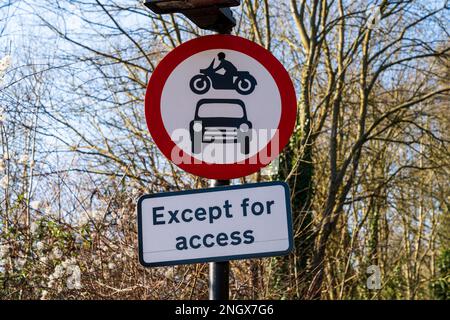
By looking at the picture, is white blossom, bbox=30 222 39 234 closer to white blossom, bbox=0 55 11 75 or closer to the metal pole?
white blossom, bbox=0 55 11 75

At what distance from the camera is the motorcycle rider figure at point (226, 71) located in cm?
343

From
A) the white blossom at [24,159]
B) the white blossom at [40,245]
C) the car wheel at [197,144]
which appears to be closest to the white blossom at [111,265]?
the white blossom at [40,245]

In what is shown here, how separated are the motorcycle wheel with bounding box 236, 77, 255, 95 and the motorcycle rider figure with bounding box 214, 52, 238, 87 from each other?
1.4 inches

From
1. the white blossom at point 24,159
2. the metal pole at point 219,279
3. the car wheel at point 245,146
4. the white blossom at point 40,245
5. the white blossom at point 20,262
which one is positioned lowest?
the metal pole at point 219,279

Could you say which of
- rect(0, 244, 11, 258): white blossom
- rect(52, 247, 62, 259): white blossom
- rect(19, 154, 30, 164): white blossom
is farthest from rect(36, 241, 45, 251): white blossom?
rect(19, 154, 30, 164): white blossom

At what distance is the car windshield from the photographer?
3385 mm

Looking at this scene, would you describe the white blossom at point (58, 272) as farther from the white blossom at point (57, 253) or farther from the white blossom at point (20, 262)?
the white blossom at point (20, 262)

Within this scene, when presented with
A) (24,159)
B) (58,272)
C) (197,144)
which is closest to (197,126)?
(197,144)

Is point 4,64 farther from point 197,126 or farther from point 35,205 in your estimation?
point 197,126

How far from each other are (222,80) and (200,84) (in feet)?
0.34

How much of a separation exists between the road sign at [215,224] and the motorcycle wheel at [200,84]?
469 millimetres

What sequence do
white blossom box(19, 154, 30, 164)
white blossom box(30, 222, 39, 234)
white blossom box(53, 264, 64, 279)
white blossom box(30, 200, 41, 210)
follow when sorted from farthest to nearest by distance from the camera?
white blossom box(19, 154, 30, 164), white blossom box(30, 200, 41, 210), white blossom box(30, 222, 39, 234), white blossom box(53, 264, 64, 279)

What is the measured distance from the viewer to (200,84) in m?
3.45
